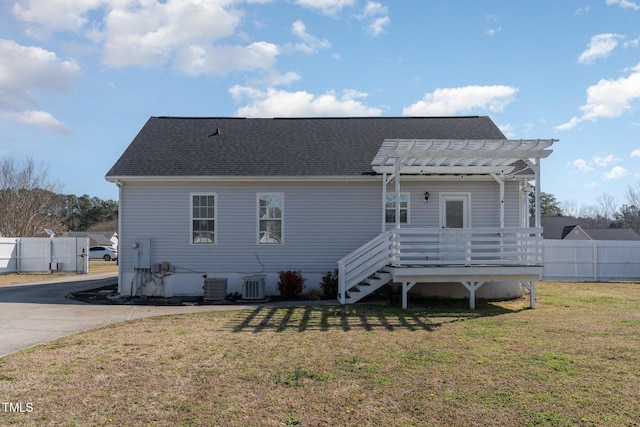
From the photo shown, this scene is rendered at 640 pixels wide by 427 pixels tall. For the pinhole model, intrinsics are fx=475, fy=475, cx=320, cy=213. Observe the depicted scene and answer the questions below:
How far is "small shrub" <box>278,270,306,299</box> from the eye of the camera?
13039 mm

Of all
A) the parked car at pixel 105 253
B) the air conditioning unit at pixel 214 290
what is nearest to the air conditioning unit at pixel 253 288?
the air conditioning unit at pixel 214 290

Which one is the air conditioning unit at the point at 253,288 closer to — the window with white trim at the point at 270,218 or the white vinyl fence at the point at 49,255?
the window with white trim at the point at 270,218

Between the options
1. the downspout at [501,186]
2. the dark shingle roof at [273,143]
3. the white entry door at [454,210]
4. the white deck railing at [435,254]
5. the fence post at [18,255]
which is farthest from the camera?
the fence post at [18,255]

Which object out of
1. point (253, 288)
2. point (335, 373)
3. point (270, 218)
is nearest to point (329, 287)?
point (253, 288)

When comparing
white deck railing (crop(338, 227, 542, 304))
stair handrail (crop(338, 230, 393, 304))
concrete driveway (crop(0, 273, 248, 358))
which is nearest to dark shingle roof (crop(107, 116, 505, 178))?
stair handrail (crop(338, 230, 393, 304))

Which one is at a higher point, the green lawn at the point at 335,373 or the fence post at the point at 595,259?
the fence post at the point at 595,259

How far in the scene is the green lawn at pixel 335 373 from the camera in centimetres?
455

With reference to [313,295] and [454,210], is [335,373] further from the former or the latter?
[454,210]

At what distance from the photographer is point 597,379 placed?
18.4 ft

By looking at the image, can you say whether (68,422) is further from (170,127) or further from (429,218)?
(170,127)

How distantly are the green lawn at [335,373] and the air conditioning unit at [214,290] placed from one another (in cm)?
309

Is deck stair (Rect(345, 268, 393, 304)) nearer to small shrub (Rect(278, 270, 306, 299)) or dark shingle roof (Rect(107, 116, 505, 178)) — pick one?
small shrub (Rect(278, 270, 306, 299))

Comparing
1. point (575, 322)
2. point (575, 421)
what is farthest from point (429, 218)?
point (575, 421)

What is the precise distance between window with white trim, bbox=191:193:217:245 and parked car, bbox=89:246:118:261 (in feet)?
111
